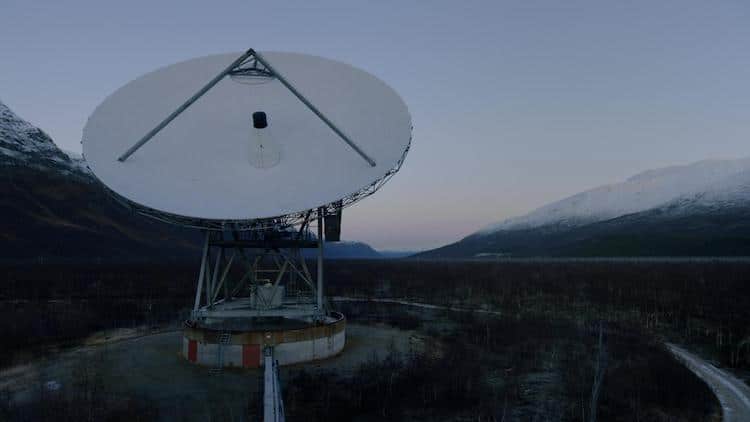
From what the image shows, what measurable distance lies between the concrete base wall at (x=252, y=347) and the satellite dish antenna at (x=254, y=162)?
0.05m

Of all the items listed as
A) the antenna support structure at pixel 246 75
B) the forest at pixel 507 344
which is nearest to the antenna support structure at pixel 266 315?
the forest at pixel 507 344

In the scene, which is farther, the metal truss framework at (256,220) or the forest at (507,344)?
the metal truss framework at (256,220)

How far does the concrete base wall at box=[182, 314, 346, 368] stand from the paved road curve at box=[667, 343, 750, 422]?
1667 centimetres

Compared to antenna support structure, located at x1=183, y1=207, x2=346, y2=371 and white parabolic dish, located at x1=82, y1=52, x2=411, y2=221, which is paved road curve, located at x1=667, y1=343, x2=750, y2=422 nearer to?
white parabolic dish, located at x1=82, y1=52, x2=411, y2=221

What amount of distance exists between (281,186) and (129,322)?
75.0 ft

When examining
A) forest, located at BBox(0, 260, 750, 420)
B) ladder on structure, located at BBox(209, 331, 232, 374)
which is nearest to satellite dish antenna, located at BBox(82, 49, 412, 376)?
ladder on structure, located at BBox(209, 331, 232, 374)

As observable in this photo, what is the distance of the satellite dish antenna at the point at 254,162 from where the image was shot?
24094 mm

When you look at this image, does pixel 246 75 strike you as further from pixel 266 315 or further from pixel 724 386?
pixel 724 386

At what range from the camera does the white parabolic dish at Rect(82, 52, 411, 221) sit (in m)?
23.9

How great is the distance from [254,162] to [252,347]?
8.66 metres

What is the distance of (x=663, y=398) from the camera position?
2028 centimetres

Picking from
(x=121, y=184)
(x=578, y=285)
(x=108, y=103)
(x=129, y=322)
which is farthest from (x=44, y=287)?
(x=578, y=285)

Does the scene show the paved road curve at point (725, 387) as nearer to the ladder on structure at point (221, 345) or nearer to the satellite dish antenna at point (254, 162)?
the satellite dish antenna at point (254, 162)

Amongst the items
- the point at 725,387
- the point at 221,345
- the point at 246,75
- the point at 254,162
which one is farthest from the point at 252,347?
the point at 725,387
